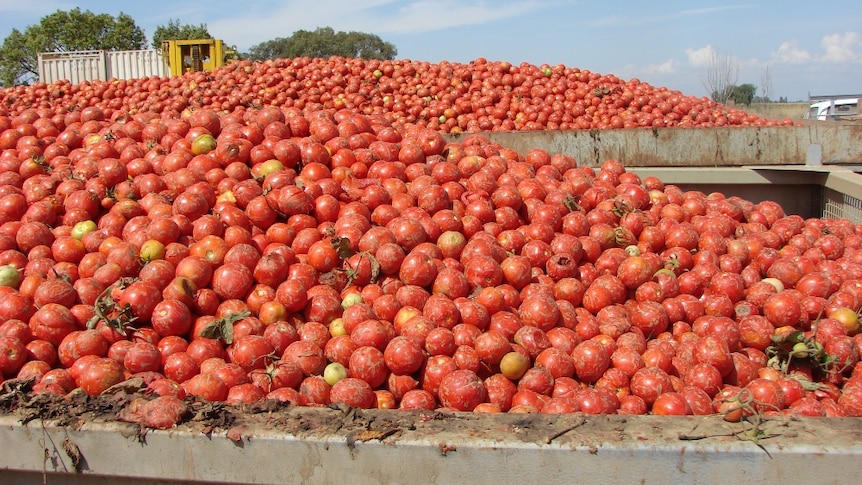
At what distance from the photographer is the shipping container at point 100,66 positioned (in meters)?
27.5

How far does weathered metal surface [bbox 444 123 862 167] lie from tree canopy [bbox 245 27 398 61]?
6496cm

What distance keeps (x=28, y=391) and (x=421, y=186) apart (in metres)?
2.89

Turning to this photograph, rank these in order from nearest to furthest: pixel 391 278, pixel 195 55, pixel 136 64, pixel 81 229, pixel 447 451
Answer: pixel 447 451
pixel 391 278
pixel 81 229
pixel 195 55
pixel 136 64

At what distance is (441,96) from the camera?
39.9 feet

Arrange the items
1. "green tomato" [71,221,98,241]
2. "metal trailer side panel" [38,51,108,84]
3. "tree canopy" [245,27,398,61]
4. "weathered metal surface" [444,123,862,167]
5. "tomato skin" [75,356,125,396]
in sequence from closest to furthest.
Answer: "tomato skin" [75,356,125,396]
"green tomato" [71,221,98,241]
"weathered metal surface" [444,123,862,167]
"metal trailer side panel" [38,51,108,84]
"tree canopy" [245,27,398,61]

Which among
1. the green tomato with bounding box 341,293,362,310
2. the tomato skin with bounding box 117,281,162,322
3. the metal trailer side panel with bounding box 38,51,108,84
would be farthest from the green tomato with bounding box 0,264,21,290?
the metal trailer side panel with bounding box 38,51,108,84

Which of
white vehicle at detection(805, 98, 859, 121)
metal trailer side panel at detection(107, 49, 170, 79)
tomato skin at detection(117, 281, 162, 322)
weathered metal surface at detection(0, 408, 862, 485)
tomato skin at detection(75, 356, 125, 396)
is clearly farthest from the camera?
metal trailer side panel at detection(107, 49, 170, 79)

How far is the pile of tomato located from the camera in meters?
3.27

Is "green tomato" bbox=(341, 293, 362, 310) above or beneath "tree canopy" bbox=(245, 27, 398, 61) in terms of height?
beneath

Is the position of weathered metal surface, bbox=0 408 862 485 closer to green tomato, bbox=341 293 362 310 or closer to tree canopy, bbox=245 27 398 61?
green tomato, bbox=341 293 362 310

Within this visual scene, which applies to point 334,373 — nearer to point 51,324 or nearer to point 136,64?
point 51,324

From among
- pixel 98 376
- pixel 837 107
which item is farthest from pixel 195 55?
pixel 837 107

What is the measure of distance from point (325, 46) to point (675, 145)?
70686 mm

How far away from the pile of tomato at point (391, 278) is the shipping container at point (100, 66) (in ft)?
83.4
